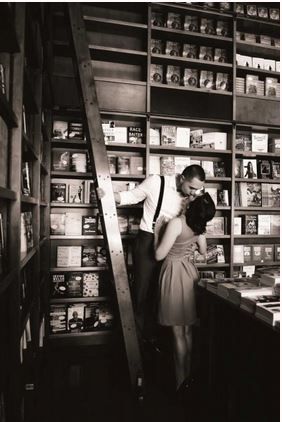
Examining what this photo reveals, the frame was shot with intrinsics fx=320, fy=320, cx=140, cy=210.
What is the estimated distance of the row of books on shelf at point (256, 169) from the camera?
3744 mm

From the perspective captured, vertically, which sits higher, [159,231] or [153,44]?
[153,44]

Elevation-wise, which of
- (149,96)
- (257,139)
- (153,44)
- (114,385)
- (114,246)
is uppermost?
(153,44)

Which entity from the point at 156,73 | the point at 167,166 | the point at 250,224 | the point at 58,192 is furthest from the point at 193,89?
the point at 58,192

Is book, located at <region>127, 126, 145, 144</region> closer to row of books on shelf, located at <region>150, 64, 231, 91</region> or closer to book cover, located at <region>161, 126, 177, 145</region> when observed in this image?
book cover, located at <region>161, 126, 177, 145</region>

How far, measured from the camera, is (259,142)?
148 inches

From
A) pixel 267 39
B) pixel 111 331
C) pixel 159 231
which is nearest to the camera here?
pixel 159 231

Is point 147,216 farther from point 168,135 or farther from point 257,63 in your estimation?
point 257,63

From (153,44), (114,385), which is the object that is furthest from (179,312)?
(153,44)

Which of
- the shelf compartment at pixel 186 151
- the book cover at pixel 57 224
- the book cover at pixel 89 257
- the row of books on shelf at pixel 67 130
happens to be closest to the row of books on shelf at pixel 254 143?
the shelf compartment at pixel 186 151

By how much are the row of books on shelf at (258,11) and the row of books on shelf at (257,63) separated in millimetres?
428

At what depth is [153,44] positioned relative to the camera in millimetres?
3488

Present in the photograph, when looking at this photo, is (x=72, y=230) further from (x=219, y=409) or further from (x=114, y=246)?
(x=219, y=409)

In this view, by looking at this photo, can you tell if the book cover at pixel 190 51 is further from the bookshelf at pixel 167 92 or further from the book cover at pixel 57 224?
the book cover at pixel 57 224

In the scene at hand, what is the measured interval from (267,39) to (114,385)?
13.2 feet
